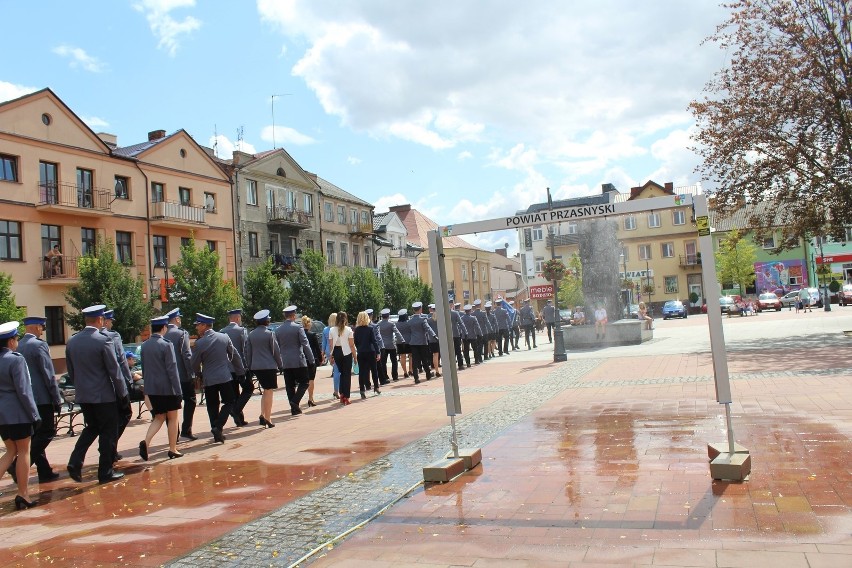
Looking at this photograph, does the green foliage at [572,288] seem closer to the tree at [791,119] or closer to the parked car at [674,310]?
the parked car at [674,310]

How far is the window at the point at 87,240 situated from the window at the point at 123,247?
1308 mm

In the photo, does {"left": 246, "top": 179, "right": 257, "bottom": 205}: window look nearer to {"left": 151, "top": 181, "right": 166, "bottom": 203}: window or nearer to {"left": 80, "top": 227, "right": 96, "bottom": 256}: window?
{"left": 151, "top": 181, "right": 166, "bottom": 203}: window

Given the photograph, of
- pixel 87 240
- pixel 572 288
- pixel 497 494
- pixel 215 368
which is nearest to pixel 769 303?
pixel 572 288

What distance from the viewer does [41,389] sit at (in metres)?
8.18

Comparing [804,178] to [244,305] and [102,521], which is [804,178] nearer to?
[102,521]

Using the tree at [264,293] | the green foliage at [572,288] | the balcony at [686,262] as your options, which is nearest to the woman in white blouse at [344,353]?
the tree at [264,293]

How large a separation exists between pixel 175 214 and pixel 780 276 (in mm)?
57931

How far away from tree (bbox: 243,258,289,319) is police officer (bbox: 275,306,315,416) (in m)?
26.2

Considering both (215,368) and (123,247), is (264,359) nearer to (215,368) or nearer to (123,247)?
(215,368)

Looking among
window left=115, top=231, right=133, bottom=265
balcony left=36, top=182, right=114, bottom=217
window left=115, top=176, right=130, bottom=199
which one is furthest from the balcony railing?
window left=115, top=231, right=133, bottom=265

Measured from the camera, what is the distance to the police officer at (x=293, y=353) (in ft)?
40.3

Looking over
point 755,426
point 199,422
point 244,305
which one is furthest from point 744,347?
point 244,305

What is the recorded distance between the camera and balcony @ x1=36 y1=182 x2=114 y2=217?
3088 centimetres

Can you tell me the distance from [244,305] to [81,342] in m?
31.7
